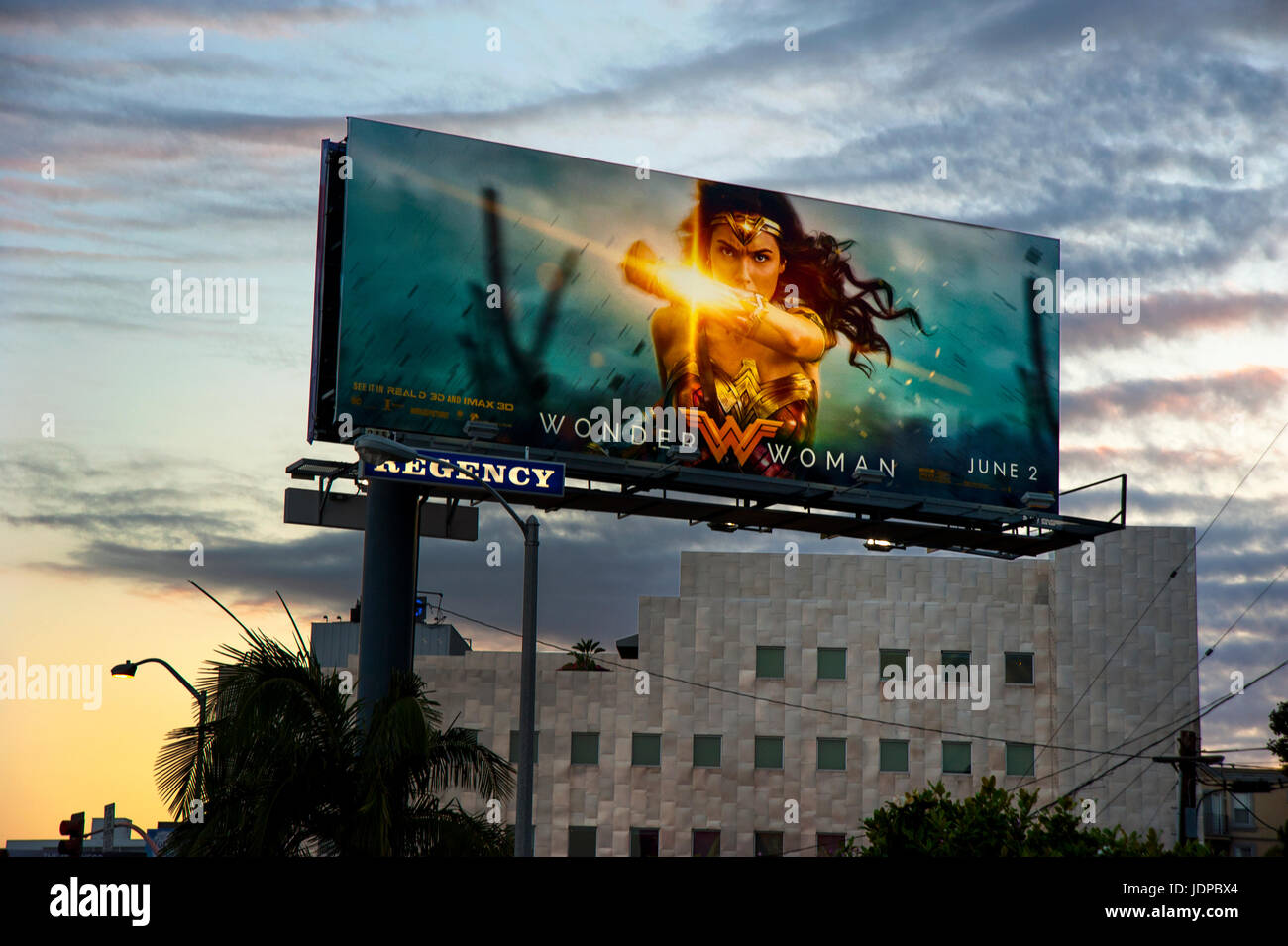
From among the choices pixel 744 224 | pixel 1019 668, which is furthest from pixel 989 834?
pixel 1019 668

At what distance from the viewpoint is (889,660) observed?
5797 cm

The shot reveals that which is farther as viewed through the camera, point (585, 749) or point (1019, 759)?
point (1019, 759)

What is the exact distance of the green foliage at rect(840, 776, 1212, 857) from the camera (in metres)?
23.5

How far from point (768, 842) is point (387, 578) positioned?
31601 mm

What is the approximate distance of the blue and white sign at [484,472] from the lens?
92.2 feet

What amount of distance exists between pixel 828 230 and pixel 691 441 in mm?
7142

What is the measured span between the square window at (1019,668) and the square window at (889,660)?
4.35m

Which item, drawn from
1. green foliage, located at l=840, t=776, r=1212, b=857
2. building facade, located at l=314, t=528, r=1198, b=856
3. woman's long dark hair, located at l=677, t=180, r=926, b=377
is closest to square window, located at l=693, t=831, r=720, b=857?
building facade, located at l=314, t=528, r=1198, b=856

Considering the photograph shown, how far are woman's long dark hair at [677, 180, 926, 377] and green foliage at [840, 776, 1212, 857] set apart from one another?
1240 centimetres

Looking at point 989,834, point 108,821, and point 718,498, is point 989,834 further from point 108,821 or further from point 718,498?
point 108,821

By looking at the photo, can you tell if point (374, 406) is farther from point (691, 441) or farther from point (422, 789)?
point (422, 789)

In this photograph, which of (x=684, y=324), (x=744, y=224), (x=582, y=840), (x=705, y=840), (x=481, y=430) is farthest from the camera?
(x=705, y=840)

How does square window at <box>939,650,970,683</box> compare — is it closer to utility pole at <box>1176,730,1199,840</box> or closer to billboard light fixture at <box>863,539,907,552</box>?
utility pole at <box>1176,730,1199,840</box>

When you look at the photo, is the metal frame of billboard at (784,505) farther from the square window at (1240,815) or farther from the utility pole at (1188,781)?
the square window at (1240,815)
